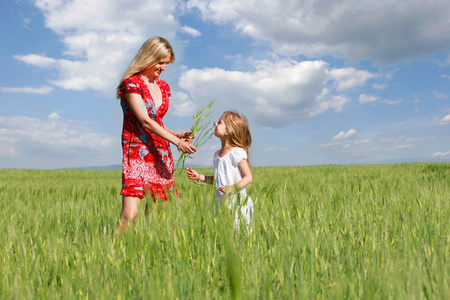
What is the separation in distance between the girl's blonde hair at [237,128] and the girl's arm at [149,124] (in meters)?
0.66

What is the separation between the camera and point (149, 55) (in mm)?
3074

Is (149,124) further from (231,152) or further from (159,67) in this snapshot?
(231,152)

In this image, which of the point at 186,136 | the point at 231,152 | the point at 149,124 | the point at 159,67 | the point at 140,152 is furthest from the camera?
the point at 231,152

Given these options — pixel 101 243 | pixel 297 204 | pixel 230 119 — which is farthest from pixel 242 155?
A: pixel 101 243

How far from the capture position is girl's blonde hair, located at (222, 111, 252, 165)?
11.6ft

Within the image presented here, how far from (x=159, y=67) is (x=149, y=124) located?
586 mm

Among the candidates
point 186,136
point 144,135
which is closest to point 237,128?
point 186,136

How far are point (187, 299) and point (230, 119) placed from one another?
238 cm

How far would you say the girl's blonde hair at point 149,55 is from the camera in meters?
3.06

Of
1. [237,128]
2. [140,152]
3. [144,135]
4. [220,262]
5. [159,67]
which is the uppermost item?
[159,67]

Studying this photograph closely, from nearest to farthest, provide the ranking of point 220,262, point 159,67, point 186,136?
1. point 220,262
2. point 159,67
3. point 186,136

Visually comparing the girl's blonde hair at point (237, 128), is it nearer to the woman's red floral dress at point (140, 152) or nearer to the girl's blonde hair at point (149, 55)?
the woman's red floral dress at point (140, 152)

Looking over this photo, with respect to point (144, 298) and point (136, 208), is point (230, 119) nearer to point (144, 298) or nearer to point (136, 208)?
point (136, 208)

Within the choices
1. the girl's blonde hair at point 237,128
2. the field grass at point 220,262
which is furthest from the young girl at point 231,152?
the field grass at point 220,262
